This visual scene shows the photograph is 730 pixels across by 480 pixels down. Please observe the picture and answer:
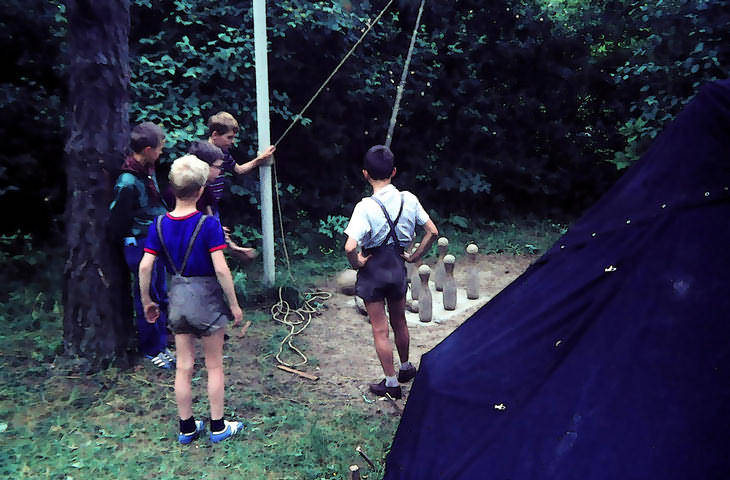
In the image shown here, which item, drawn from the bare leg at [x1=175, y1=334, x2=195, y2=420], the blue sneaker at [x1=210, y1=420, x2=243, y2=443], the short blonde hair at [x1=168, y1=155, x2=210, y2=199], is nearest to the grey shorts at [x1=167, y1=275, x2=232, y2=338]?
the bare leg at [x1=175, y1=334, x2=195, y2=420]

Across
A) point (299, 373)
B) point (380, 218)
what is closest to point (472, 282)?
point (299, 373)

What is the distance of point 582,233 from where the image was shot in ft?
8.66

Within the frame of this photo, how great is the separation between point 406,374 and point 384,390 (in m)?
0.27

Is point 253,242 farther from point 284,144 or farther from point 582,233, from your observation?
point 582,233

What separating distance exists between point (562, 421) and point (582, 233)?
827 mm

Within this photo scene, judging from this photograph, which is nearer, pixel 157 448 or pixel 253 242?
pixel 157 448

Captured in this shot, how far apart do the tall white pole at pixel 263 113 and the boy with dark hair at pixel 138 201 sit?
5.32 ft

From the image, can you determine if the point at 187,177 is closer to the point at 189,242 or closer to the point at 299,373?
the point at 189,242

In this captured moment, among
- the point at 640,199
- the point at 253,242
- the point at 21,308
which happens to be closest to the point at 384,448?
the point at 640,199

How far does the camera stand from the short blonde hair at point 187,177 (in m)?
3.51

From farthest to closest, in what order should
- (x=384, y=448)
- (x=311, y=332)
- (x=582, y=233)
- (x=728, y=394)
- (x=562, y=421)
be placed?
(x=311, y=332) < (x=384, y=448) < (x=582, y=233) < (x=562, y=421) < (x=728, y=394)

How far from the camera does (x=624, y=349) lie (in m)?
2.18

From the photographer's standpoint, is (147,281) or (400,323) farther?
(400,323)

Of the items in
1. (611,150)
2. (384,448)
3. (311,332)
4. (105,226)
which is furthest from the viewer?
(611,150)
